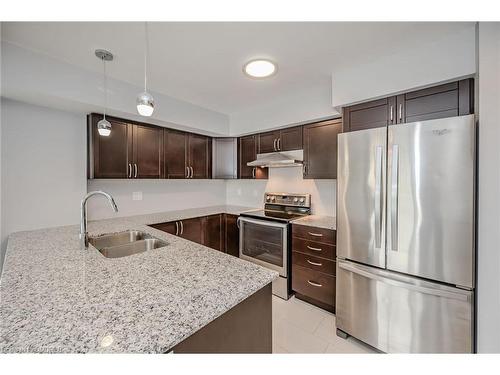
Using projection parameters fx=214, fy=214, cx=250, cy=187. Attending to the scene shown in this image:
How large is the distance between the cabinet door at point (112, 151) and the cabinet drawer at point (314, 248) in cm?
211

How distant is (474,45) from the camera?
1471 millimetres

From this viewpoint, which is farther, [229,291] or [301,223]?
[301,223]

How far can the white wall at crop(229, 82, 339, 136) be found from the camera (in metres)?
2.41

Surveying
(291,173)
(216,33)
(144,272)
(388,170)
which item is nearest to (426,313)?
(388,170)

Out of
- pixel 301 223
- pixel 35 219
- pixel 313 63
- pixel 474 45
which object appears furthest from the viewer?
pixel 301 223

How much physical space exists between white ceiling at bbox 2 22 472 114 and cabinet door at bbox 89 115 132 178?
54 cm

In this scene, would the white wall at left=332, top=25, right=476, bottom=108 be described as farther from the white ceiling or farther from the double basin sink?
the double basin sink

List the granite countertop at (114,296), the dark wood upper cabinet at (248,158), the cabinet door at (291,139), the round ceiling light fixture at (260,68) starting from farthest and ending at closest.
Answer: the dark wood upper cabinet at (248,158) < the cabinet door at (291,139) < the round ceiling light fixture at (260,68) < the granite countertop at (114,296)

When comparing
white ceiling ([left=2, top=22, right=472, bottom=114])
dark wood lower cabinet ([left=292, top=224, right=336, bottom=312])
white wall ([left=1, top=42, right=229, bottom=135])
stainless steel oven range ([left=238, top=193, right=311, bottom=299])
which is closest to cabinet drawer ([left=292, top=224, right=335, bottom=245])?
dark wood lower cabinet ([left=292, top=224, right=336, bottom=312])

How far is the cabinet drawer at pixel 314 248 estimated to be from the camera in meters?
2.19

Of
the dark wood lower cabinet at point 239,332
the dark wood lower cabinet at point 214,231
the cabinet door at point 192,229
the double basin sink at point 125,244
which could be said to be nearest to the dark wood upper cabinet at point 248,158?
the dark wood lower cabinet at point 214,231

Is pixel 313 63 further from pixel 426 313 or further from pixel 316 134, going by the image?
pixel 426 313

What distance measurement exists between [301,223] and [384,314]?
1059 mm

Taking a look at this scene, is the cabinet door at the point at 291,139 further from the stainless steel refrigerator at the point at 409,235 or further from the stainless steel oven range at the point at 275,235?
the stainless steel refrigerator at the point at 409,235
